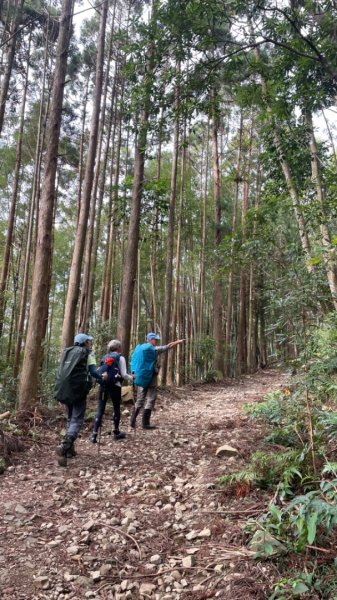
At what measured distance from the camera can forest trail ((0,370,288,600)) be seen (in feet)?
8.20

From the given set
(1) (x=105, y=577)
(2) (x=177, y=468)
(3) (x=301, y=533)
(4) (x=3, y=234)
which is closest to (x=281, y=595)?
(3) (x=301, y=533)

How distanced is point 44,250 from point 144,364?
2.59 meters

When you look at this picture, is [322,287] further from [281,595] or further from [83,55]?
[83,55]

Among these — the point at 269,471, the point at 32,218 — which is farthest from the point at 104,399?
the point at 32,218

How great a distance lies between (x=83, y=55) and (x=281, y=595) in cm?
1753

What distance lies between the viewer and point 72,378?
15.3 ft

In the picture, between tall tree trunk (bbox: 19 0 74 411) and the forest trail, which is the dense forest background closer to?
tall tree trunk (bbox: 19 0 74 411)

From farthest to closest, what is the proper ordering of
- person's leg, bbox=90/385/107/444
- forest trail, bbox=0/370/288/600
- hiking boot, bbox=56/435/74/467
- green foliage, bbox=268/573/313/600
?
person's leg, bbox=90/385/107/444
hiking boot, bbox=56/435/74/467
forest trail, bbox=0/370/288/600
green foliage, bbox=268/573/313/600

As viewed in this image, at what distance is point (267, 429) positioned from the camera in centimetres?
515

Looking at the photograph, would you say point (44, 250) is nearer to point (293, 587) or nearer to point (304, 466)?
point (304, 466)

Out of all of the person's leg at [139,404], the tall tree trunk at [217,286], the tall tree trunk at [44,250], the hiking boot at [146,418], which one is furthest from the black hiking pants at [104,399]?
the tall tree trunk at [217,286]

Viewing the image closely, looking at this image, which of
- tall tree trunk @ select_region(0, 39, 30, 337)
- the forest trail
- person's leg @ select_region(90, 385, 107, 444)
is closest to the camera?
the forest trail

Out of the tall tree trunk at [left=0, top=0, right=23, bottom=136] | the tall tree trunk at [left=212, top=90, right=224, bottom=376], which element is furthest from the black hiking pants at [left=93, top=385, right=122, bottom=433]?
the tall tree trunk at [left=0, top=0, right=23, bottom=136]

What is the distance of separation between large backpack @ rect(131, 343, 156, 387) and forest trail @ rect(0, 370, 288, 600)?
993mm
